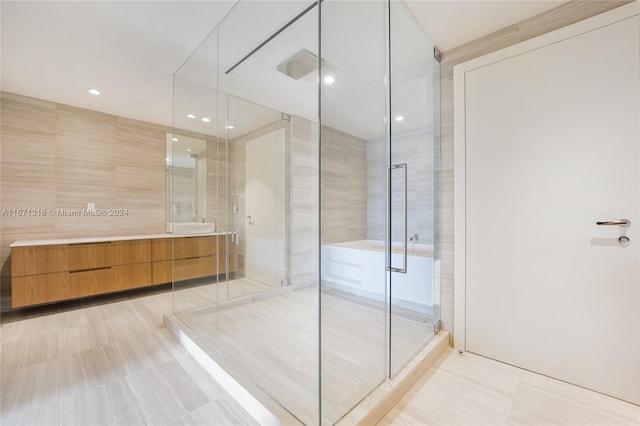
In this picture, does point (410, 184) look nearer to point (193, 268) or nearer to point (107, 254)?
point (193, 268)

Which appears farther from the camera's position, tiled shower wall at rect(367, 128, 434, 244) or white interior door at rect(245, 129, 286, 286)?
white interior door at rect(245, 129, 286, 286)

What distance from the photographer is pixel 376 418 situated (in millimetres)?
1340

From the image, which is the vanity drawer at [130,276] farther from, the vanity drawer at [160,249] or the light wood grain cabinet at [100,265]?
the vanity drawer at [160,249]

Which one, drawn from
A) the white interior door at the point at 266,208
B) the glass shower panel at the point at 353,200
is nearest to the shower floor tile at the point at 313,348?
the glass shower panel at the point at 353,200

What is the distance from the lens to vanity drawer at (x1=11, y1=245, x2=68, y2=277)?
8.83 ft

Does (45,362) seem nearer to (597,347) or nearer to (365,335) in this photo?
(365,335)

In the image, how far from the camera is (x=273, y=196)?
3438 millimetres

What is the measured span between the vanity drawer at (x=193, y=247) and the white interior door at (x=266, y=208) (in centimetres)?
41

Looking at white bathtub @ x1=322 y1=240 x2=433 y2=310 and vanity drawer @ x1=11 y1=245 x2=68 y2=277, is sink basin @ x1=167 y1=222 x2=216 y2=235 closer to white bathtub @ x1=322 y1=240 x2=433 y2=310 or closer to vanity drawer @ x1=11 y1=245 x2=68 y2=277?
vanity drawer @ x1=11 y1=245 x2=68 y2=277

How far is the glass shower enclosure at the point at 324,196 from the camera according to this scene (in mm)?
1444

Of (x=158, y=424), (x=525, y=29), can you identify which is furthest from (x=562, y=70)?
(x=158, y=424)

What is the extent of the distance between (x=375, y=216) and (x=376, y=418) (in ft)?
3.52

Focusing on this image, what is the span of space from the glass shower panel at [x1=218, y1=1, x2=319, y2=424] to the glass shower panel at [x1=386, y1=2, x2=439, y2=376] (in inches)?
20.6

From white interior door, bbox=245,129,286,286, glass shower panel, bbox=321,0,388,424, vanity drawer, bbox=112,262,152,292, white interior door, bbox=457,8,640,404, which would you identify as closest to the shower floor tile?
glass shower panel, bbox=321,0,388,424
